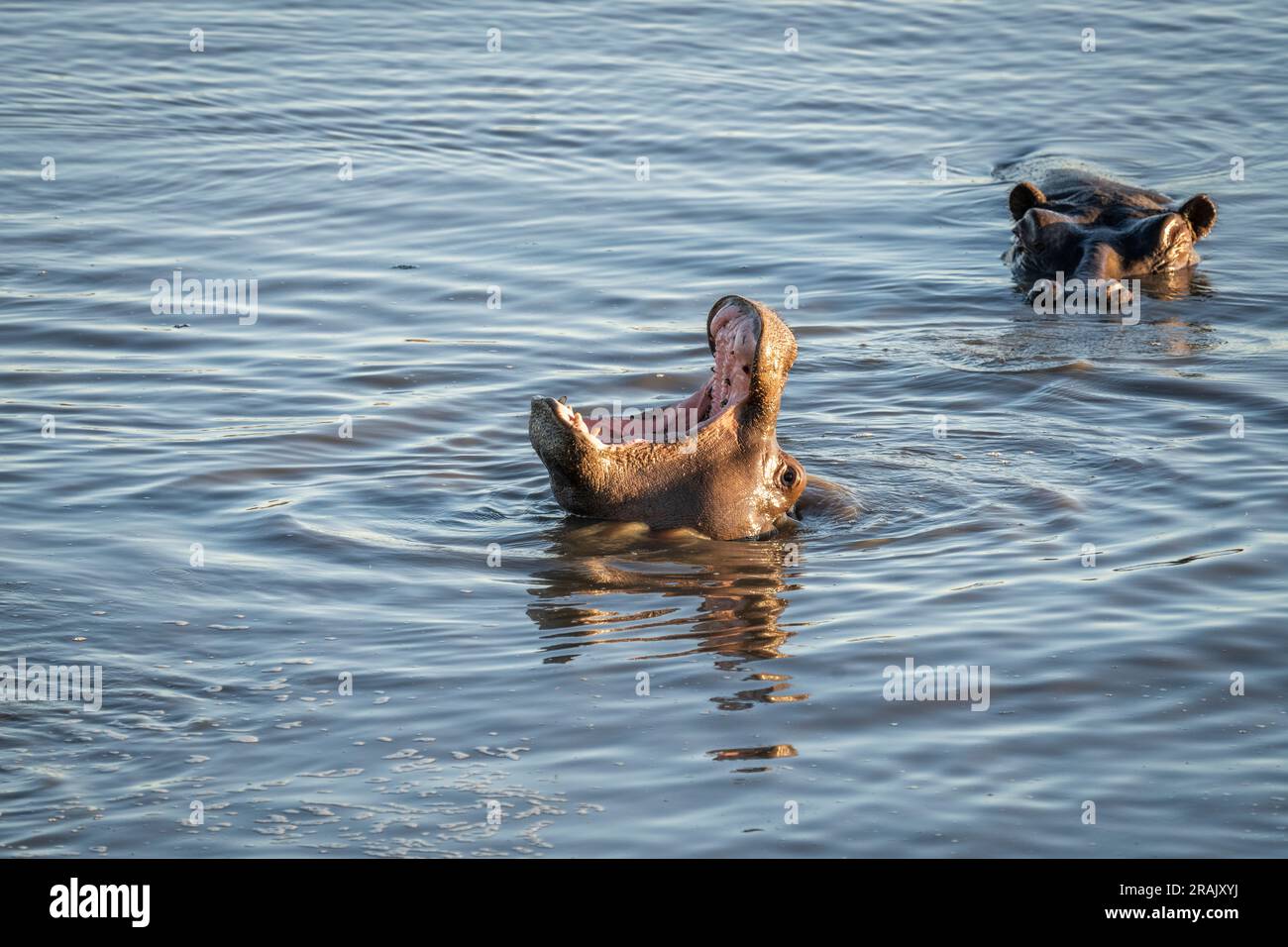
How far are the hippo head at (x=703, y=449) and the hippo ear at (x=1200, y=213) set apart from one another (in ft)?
23.7

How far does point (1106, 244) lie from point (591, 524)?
278 inches

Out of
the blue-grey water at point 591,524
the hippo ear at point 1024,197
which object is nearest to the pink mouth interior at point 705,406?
the blue-grey water at point 591,524

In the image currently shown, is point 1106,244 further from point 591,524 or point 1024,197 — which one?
point 591,524

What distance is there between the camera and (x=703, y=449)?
7.64 metres

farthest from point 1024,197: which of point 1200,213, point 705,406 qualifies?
point 705,406

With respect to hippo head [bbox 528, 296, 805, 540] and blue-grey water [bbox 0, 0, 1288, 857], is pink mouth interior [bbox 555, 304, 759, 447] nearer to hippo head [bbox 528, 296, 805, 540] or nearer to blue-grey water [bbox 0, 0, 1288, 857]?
hippo head [bbox 528, 296, 805, 540]

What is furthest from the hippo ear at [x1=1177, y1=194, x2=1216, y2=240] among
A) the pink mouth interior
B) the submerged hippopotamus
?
the pink mouth interior

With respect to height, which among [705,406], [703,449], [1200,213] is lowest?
[703,449]

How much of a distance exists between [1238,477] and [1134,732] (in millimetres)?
3329

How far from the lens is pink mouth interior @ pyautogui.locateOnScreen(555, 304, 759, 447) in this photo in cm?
733

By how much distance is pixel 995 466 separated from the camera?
936 cm

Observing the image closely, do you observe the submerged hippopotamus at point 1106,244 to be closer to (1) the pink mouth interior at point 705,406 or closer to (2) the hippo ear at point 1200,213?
(2) the hippo ear at point 1200,213
